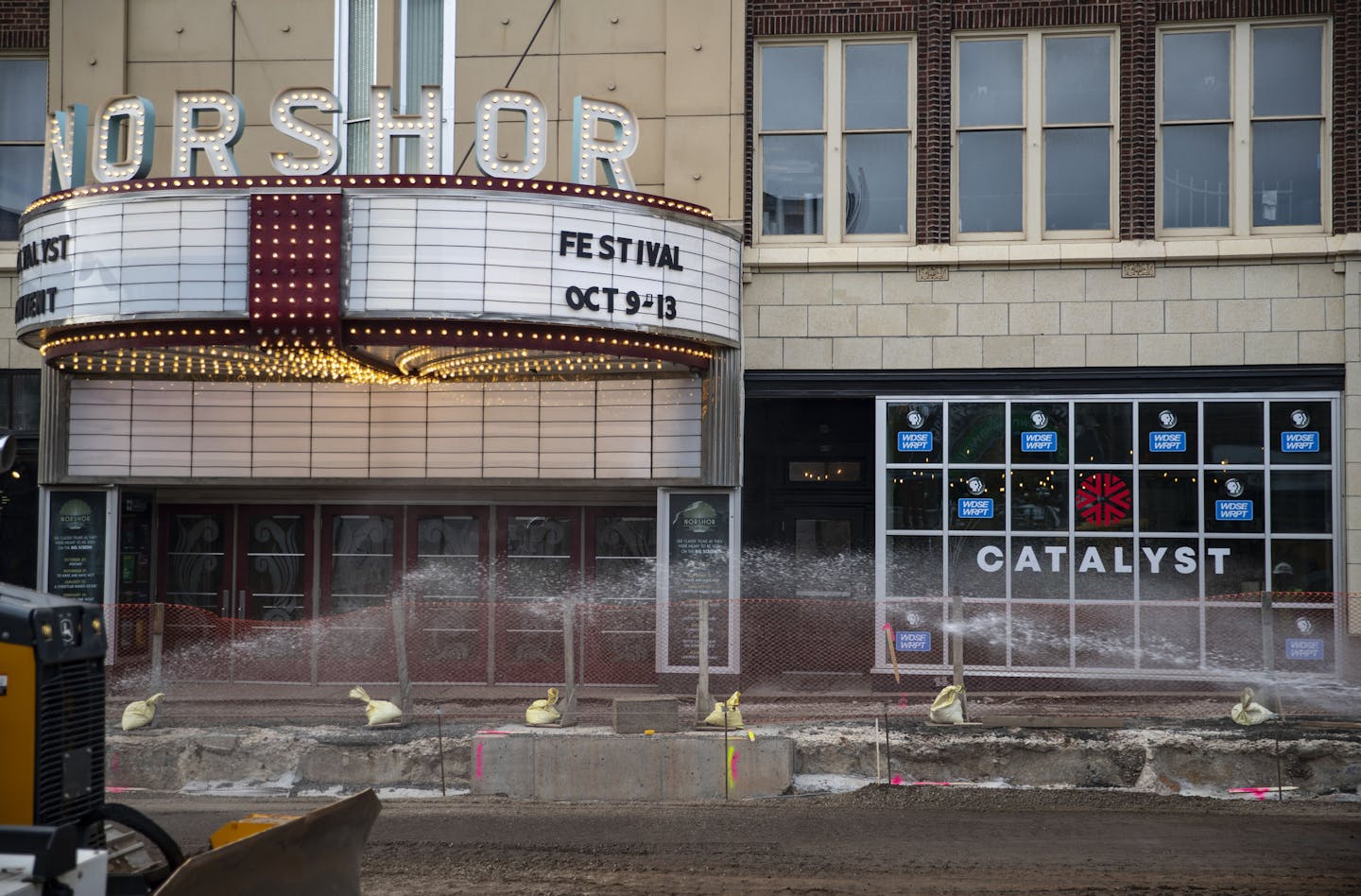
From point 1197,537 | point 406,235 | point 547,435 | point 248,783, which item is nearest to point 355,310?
point 406,235

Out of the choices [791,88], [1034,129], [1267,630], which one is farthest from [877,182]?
[1267,630]

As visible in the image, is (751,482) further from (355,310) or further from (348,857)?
(348,857)

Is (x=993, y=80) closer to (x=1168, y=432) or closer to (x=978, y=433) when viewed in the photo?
(x=978, y=433)

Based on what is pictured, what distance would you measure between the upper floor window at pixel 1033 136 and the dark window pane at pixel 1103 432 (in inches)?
93.8

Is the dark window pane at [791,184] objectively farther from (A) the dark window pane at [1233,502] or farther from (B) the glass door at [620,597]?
(A) the dark window pane at [1233,502]

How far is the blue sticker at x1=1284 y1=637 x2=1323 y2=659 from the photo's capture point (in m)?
16.1

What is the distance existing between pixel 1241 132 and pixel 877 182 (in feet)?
15.7

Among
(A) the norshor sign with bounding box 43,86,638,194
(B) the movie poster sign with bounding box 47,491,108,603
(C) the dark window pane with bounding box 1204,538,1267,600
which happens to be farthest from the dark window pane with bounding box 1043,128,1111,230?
(B) the movie poster sign with bounding box 47,491,108,603

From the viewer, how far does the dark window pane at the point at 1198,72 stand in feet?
56.0

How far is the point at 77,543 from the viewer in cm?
1788

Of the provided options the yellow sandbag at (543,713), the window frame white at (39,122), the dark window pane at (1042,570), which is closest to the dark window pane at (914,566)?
the dark window pane at (1042,570)

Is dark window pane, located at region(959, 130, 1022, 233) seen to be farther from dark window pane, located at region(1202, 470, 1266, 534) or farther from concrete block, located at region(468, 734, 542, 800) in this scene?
concrete block, located at region(468, 734, 542, 800)

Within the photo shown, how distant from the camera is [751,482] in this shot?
19.2m

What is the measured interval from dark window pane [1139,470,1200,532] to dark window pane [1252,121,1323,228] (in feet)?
11.7
